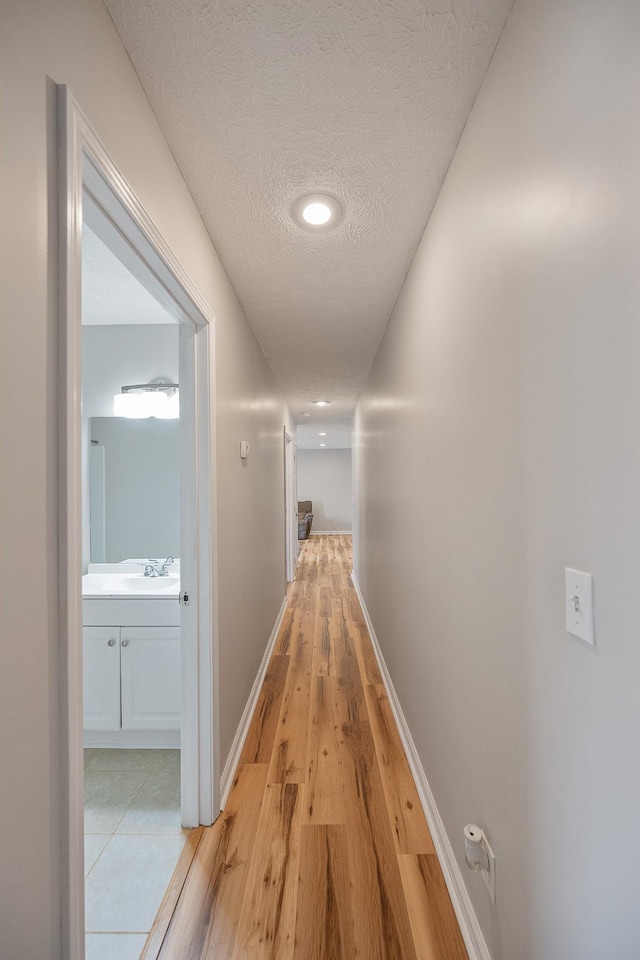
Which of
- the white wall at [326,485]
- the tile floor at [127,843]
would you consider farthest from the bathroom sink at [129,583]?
the white wall at [326,485]

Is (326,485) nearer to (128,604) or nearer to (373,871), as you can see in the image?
(128,604)

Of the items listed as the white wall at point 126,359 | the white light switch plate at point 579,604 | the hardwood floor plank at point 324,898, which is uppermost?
the white wall at point 126,359

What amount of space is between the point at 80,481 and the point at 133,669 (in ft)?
5.82

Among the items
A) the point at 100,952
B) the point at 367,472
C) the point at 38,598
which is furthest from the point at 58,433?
the point at 367,472

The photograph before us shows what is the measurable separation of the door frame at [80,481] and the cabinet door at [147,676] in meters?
0.57

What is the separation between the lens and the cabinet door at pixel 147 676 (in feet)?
6.90

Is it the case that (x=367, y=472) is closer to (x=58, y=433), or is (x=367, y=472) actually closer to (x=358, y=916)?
(x=358, y=916)

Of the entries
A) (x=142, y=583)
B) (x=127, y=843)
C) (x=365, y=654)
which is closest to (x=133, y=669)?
(x=142, y=583)

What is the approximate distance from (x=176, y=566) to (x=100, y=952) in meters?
1.66

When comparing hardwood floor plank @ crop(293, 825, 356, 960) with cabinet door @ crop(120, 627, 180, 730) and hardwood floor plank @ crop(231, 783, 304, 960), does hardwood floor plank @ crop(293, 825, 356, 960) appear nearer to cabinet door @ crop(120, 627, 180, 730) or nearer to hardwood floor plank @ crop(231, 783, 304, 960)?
hardwood floor plank @ crop(231, 783, 304, 960)

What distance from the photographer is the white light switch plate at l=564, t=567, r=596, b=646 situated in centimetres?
65

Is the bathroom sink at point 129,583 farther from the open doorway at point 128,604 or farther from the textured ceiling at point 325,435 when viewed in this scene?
the textured ceiling at point 325,435

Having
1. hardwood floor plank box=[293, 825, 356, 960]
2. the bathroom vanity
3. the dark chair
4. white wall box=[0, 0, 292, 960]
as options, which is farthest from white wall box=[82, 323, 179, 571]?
the dark chair

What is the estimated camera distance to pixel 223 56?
0.98 meters
